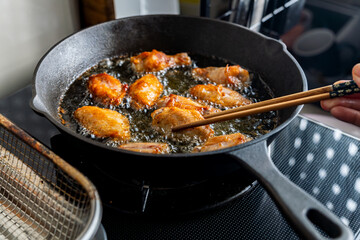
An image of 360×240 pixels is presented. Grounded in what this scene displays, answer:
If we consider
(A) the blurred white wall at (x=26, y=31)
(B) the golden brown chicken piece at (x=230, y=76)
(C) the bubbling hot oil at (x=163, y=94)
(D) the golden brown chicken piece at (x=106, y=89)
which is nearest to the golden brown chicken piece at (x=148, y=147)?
(C) the bubbling hot oil at (x=163, y=94)

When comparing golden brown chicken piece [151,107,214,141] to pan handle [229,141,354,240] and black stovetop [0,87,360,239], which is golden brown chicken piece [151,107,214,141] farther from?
pan handle [229,141,354,240]

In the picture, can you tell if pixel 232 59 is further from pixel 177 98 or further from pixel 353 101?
pixel 353 101

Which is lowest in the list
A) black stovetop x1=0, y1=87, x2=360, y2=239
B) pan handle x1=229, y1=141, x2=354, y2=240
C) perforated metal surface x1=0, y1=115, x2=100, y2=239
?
black stovetop x1=0, y1=87, x2=360, y2=239

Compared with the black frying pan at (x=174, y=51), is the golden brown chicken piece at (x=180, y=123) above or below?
below

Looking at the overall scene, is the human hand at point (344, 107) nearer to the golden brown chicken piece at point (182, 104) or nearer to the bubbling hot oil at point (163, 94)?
the bubbling hot oil at point (163, 94)

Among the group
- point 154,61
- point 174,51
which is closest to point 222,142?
point 154,61

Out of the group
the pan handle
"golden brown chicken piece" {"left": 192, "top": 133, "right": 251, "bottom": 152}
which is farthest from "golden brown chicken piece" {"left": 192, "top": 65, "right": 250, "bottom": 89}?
the pan handle
